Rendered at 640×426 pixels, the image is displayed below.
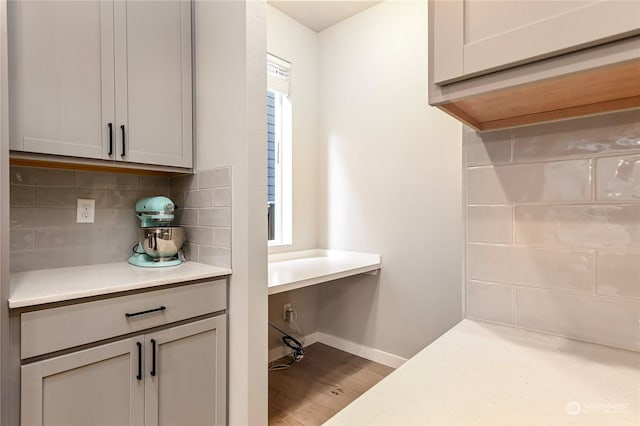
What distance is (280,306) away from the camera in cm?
266

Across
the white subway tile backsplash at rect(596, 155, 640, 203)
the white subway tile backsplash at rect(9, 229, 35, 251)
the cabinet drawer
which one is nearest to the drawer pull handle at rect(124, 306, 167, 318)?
the cabinet drawer

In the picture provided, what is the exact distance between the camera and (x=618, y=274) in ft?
2.46

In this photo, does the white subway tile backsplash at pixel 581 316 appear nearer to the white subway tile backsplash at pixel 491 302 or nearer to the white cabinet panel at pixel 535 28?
the white subway tile backsplash at pixel 491 302

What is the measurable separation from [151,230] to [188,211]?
255mm

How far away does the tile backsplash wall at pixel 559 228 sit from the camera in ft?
2.44

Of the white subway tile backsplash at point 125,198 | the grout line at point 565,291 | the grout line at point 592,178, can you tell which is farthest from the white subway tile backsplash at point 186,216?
the grout line at point 592,178

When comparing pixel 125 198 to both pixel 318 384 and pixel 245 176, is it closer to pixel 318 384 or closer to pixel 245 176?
pixel 245 176

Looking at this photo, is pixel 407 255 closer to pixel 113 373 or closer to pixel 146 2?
pixel 113 373

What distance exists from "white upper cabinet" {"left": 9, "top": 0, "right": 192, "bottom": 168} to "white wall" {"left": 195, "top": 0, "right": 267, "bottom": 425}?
0.72ft

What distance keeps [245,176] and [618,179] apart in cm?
127

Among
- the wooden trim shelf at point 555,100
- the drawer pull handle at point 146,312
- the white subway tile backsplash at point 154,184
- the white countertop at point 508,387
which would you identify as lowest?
the drawer pull handle at point 146,312

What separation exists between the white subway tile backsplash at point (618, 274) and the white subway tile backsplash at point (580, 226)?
23mm

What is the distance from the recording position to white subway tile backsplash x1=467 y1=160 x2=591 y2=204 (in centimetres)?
80

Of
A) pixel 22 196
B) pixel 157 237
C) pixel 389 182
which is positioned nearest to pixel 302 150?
pixel 389 182
